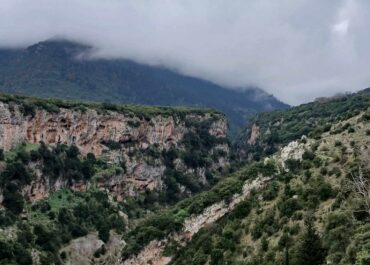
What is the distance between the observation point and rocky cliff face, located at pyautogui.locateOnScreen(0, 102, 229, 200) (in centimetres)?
15575

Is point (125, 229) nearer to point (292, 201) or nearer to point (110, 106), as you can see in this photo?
point (110, 106)

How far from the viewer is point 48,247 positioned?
436 feet

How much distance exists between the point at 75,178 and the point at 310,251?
370 feet

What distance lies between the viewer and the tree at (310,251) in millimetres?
57875

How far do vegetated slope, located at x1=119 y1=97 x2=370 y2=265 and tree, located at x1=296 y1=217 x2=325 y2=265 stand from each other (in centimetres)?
9

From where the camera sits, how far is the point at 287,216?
70312mm

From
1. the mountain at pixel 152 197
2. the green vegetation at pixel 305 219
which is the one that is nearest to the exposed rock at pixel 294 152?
the mountain at pixel 152 197

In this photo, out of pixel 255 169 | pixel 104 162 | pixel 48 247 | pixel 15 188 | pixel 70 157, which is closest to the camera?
pixel 255 169

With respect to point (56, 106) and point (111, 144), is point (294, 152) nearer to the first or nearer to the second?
point (56, 106)

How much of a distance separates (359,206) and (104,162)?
124957 mm

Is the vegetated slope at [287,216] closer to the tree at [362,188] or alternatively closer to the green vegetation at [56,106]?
the tree at [362,188]

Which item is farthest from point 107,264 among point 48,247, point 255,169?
point 255,169

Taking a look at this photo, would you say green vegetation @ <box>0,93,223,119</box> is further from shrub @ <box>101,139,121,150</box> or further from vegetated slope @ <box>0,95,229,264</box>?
shrub @ <box>101,139,121,150</box>

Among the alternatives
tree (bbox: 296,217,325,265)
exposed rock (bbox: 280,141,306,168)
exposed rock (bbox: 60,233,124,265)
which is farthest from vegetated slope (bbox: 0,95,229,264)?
tree (bbox: 296,217,325,265)
